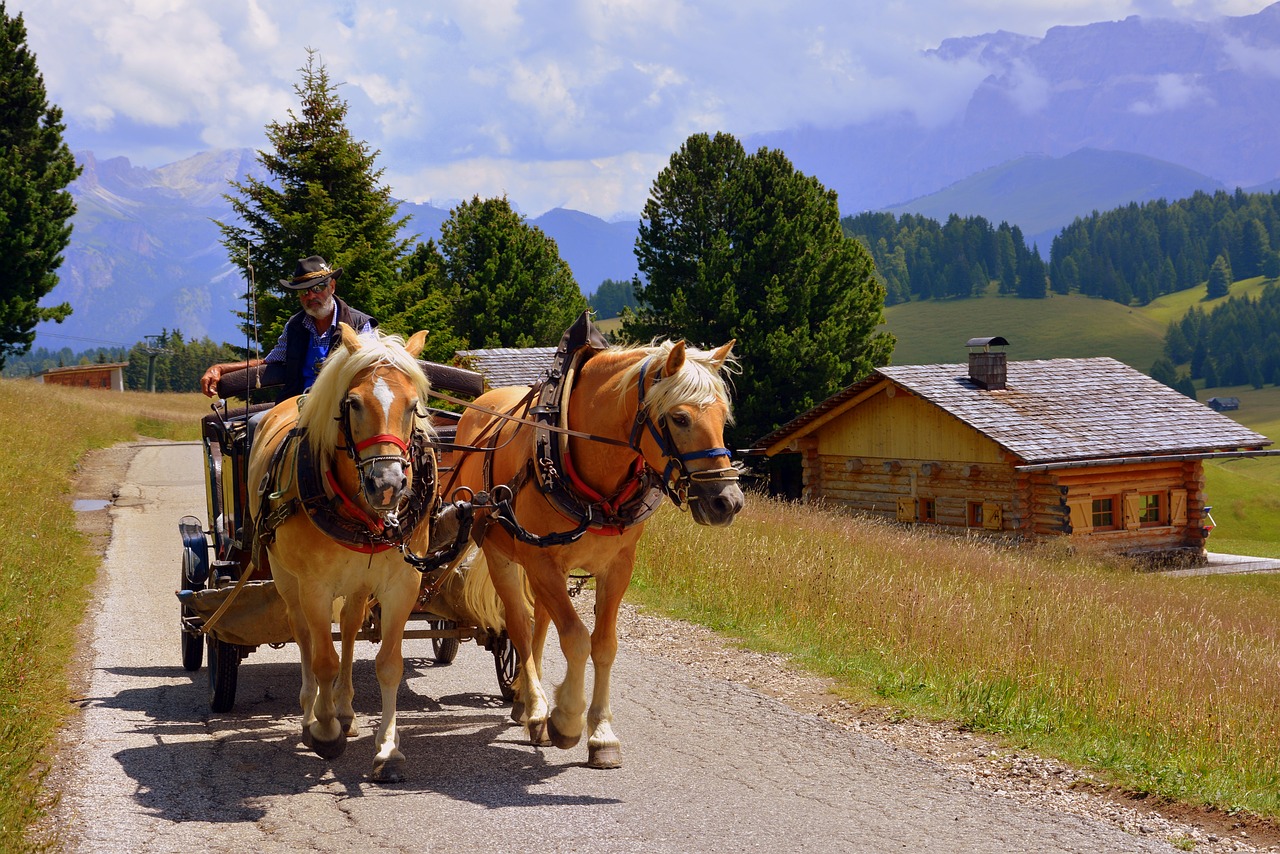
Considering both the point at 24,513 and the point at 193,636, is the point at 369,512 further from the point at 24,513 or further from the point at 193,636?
the point at 24,513

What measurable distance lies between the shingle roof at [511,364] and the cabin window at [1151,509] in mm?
18209

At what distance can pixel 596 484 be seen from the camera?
5.59 m

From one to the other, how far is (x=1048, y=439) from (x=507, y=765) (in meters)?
24.7

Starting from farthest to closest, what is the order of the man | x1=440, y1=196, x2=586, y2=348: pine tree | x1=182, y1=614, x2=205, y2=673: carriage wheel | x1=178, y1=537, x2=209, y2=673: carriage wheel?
x1=440, y1=196, x2=586, y2=348: pine tree → x1=182, y1=614, x2=205, y2=673: carriage wheel → x1=178, y1=537, x2=209, y2=673: carriage wheel → the man

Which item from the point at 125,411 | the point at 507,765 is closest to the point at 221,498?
the point at 507,765

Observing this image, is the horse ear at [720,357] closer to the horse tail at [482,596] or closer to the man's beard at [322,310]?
the horse tail at [482,596]

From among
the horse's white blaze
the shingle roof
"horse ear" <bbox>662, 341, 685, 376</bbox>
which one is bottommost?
the horse's white blaze

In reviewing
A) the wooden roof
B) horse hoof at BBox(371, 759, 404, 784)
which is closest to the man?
horse hoof at BBox(371, 759, 404, 784)

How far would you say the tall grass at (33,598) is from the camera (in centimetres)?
500

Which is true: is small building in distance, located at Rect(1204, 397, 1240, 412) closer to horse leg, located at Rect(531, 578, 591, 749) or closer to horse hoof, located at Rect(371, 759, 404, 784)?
horse leg, located at Rect(531, 578, 591, 749)

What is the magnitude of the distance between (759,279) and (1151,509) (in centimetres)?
1431

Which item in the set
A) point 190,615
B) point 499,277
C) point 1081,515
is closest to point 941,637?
point 190,615

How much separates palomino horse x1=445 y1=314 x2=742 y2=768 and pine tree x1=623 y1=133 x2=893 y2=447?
1174 inches

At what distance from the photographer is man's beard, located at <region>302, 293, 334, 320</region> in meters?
6.77
